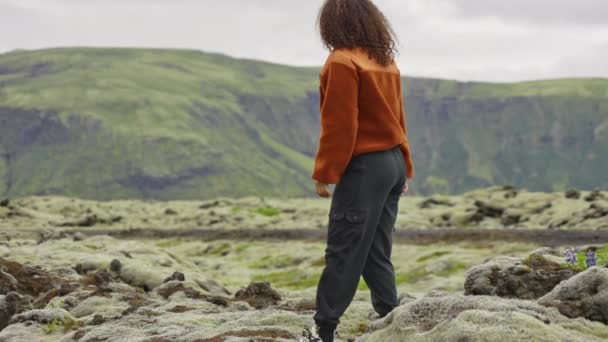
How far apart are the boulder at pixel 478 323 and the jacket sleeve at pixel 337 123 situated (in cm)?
203

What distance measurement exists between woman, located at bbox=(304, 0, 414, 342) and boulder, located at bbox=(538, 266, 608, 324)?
225cm

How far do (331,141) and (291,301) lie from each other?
6.51m

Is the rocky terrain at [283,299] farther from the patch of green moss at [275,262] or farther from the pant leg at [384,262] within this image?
the patch of green moss at [275,262]

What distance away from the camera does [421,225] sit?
81.6 metres

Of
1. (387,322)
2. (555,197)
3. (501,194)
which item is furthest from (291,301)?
(501,194)

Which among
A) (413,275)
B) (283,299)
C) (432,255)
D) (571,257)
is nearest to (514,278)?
(571,257)

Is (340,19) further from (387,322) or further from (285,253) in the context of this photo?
(285,253)

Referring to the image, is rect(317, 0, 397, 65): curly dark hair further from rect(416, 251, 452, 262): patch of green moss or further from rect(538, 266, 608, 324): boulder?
rect(416, 251, 452, 262): patch of green moss

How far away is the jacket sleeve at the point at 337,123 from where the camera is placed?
35.9 ft

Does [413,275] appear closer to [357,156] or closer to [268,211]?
[357,156]

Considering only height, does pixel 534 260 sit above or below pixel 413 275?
above

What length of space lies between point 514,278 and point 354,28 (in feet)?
15.5

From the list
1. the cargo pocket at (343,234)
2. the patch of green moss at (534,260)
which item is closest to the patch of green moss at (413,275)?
the patch of green moss at (534,260)

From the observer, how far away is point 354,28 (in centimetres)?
1158
